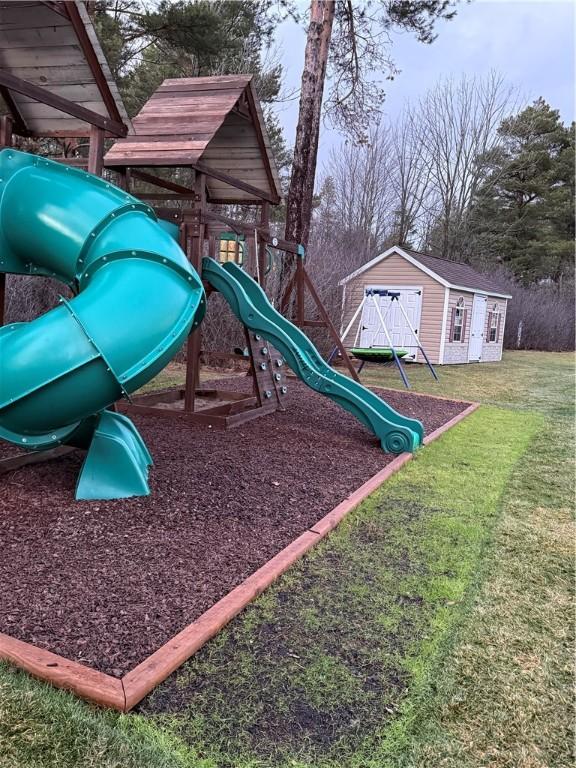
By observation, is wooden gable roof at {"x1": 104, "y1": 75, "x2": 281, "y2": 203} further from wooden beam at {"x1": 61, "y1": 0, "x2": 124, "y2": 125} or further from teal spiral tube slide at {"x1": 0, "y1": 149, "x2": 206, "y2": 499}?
teal spiral tube slide at {"x1": 0, "y1": 149, "x2": 206, "y2": 499}

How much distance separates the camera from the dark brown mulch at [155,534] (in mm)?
2410

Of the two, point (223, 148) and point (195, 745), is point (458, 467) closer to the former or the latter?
point (195, 745)

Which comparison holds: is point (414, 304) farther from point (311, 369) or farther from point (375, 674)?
point (375, 674)

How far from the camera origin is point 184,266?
11.4ft

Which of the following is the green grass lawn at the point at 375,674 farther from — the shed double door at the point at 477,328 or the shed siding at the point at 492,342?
the shed siding at the point at 492,342

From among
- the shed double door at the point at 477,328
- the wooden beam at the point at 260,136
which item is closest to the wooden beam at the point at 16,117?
the wooden beam at the point at 260,136

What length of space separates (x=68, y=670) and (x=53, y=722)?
22 centimetres

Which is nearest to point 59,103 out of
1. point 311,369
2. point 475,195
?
point 311,369

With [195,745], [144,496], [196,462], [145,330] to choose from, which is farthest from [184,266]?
[195,745]

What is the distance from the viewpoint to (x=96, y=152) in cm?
448

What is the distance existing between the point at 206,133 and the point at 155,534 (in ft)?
14.6

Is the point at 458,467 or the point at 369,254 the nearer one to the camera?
the point at 458,467

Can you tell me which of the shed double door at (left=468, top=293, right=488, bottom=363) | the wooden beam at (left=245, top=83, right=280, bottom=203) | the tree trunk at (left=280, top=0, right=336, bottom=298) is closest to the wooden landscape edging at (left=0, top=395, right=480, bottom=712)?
the wooden beam at (left=245, top=83, right=280, bottom=203)

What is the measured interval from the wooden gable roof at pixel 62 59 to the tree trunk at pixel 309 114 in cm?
774
